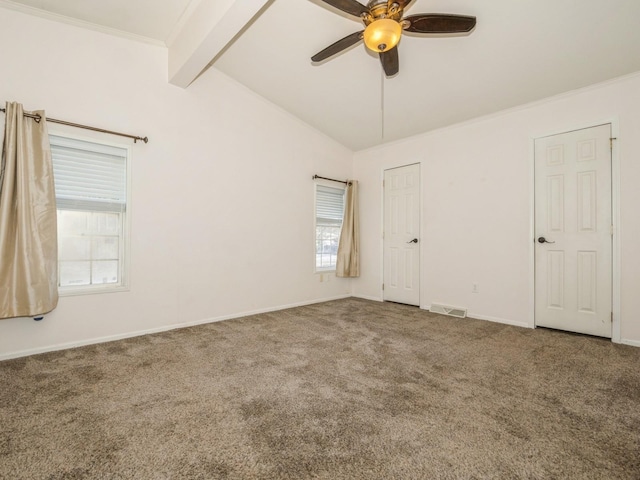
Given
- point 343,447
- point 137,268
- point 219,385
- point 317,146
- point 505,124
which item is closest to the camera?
point 343,447

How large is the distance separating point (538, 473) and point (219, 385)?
5.87 ft

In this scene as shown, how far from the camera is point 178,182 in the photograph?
339 cm

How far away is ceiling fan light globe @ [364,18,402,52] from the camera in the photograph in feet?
6.68

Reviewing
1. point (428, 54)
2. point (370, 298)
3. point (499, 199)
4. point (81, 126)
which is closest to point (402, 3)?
point (428, 54)

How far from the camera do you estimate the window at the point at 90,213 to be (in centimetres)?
277

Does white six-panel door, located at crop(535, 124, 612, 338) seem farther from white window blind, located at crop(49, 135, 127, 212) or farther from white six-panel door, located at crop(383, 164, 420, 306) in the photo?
white window blind, located at crop(49, 135, 127, 212)

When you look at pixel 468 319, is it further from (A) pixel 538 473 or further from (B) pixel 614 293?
(A) pixel 538 473

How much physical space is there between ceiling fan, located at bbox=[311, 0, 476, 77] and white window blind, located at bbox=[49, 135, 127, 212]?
8.02ft

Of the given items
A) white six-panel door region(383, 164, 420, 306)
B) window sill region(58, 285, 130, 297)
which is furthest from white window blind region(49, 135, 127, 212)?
white six-panel door region(383, 164, 420, 306)

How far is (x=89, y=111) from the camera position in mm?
2854

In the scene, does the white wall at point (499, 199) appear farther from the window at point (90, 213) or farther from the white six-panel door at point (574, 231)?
the window at point (90, 213)

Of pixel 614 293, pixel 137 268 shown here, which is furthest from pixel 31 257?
pixel 614 293

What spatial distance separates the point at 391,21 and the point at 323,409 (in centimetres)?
249

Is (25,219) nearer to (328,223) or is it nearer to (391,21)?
(391,21)
